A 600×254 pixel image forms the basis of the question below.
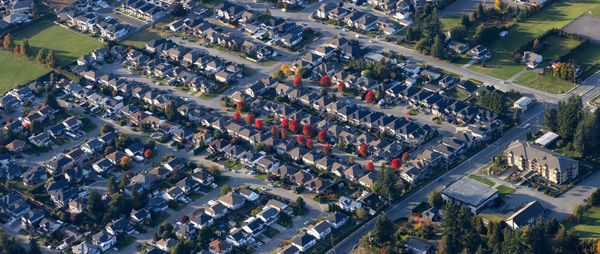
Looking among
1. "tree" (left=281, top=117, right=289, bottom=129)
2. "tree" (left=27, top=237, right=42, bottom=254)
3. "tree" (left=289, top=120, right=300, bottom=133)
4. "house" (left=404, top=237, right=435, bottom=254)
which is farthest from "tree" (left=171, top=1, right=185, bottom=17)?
"house" (left=404, top=237, right=435, bottom=254)

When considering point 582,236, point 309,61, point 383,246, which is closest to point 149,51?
point 309,61

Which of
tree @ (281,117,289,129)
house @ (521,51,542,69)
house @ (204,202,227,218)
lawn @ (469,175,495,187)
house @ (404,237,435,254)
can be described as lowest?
house @ (204,202,227,218)

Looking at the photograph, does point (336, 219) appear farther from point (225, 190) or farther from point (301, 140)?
point (301, 140)

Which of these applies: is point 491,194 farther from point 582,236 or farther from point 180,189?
point 180,189

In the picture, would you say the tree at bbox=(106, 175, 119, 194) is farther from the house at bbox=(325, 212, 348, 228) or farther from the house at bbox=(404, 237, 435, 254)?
the house at bbox=(404, 237, 435, 254)

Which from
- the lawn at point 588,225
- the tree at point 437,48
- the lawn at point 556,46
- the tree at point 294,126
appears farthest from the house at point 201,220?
the lawn at point 556,46

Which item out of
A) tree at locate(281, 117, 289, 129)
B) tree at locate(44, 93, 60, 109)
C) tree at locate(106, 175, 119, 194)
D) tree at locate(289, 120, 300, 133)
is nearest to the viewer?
tree at locate(106, 175, 119, 194)

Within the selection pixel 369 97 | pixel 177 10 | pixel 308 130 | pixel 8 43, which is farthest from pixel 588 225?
pixel 8 43
